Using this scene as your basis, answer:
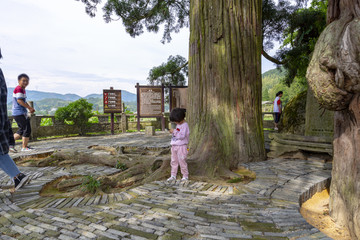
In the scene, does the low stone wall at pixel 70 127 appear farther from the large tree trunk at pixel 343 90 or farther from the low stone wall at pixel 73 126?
the large tree trunk at pixel 343 90

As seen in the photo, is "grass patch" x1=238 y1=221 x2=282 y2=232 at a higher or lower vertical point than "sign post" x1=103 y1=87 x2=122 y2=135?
lower

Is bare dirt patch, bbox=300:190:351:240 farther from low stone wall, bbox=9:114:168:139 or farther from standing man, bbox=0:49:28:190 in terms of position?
low stone wall, bbox=9:114:168:139

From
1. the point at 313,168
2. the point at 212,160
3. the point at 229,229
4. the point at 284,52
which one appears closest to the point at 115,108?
the point at 284,52

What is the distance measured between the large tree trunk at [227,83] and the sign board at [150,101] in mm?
7744

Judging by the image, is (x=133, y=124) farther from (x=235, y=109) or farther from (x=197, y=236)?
(x=197, y=236)

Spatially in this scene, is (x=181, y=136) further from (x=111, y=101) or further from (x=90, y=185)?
(x=111, y=101)

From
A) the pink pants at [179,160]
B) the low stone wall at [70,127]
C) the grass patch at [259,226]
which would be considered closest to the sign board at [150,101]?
the low stone wall at [70,127]

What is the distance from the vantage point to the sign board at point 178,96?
12.0m

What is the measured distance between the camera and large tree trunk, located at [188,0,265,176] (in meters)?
4.10

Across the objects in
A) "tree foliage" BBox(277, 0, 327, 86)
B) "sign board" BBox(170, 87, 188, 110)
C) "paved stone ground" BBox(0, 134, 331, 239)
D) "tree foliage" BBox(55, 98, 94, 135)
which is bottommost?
"paved stone ground" BBox(0, 134, 331, 239)

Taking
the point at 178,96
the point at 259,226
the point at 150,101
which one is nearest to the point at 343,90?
the point at 259,226

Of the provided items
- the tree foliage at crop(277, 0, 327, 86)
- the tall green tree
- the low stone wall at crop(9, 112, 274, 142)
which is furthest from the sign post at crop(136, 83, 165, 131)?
the tall green tree

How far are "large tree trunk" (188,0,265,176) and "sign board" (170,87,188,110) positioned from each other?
759 cm

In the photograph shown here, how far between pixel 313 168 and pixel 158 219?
2909 mm
